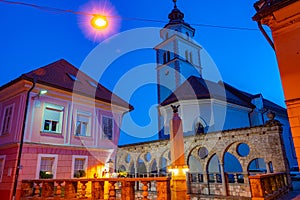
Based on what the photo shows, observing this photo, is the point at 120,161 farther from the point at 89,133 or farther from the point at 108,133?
the point at 89,133

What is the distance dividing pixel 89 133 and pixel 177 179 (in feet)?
21.7

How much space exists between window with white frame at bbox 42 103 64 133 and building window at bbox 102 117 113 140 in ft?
9.65

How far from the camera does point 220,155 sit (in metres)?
14.3

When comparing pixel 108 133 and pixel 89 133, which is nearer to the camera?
pixel 89 133

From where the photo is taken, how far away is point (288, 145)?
2455 centimetres

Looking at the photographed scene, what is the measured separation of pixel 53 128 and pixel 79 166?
2.71 m

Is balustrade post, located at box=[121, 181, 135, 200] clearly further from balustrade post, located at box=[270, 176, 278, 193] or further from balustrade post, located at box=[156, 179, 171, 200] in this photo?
balustrade post, located at box=[270, 176, 278, 193]

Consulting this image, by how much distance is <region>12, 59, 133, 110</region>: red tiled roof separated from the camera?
12305 mm

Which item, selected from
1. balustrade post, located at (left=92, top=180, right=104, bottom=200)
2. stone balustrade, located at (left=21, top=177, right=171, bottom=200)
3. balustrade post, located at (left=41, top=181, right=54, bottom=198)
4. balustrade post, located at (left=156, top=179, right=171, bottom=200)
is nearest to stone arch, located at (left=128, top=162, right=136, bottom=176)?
stone balustrade, located at (left=21, top=177, right=171, bottom=200)

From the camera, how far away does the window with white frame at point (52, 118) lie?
11.9 metres

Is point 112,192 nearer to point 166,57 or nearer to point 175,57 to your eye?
point 175,57

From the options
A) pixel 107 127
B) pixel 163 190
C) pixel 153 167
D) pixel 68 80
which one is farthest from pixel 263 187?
pixel 153 167

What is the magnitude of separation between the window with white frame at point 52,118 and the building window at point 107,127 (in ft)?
9.65

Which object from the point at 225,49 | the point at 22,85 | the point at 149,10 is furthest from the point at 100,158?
the point at 225,49
